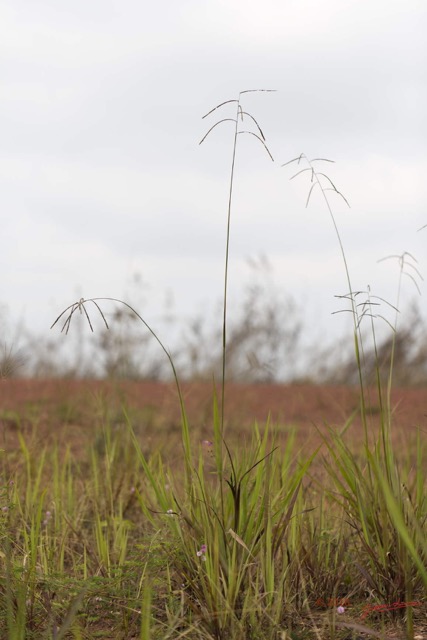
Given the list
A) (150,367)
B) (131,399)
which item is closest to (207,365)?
(131,399)

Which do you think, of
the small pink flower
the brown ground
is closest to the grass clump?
the small pink flower

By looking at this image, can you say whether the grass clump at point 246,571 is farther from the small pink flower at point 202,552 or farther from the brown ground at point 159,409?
the brown ground at point 159,409

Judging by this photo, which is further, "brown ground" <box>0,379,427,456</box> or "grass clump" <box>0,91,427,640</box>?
"brown ground" <box>0,379,427,456</box>

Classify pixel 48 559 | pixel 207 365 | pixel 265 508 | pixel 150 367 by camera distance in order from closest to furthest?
pixel 265 508, pixel 48 559, pixel 207 365, pixel 150 367

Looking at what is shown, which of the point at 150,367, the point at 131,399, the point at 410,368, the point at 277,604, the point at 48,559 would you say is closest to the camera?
the point at 277,604

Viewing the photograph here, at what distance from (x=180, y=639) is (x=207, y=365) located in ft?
18.4

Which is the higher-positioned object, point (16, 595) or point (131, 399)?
point (131, 399)

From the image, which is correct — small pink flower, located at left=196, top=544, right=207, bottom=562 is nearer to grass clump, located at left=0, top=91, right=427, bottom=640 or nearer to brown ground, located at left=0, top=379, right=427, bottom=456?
grass clump, located at left=0, top=91, right=427, bottom=640

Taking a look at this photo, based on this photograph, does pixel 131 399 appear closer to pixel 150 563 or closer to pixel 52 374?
pixel 52 374

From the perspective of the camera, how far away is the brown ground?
17.5ft

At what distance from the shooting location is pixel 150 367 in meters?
9.77

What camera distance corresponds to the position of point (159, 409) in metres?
6.09

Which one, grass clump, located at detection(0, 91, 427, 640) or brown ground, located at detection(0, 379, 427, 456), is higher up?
brown ground, located at detection(0, 379, 427, 456)

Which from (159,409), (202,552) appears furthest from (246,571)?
(159,409)
